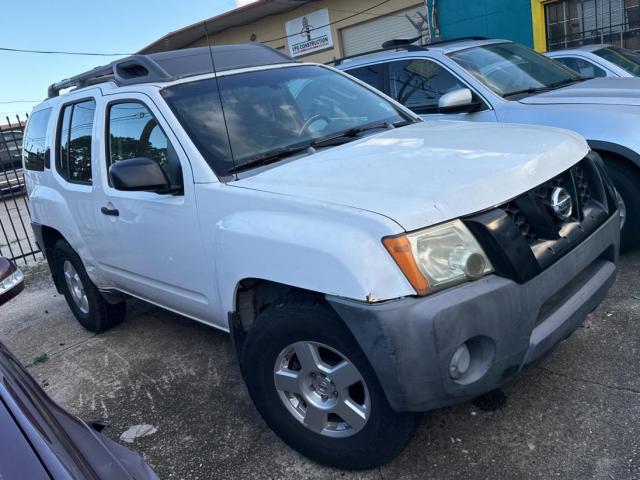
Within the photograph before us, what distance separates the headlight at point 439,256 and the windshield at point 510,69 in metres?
3.24

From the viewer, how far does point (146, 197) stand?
3.23m

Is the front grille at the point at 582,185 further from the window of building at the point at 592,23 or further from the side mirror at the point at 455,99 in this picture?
the window of building at the point at 592,23

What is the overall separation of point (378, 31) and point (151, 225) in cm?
1408

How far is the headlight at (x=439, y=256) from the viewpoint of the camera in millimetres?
2057

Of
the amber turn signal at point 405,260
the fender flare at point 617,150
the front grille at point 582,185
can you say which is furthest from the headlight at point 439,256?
the fender flare at point 617,150

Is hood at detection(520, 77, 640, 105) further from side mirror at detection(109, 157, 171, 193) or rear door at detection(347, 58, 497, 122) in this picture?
side mirror at detection(109, 157, 171, 193)

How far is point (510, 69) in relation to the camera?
5359 mm

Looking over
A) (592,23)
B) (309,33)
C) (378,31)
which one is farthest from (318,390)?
(309,33)

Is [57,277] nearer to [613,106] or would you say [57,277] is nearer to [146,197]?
[146,197]

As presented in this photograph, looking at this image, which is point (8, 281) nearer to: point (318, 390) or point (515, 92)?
point (318, 390)

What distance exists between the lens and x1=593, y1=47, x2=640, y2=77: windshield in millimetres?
7361

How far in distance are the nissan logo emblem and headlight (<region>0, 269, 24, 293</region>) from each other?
213 centimetres

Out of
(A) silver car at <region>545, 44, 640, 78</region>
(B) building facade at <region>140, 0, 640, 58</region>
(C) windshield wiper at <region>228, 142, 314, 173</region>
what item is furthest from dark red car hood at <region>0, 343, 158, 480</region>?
(B) building facade at <region>140, 0, 640, 58</region>

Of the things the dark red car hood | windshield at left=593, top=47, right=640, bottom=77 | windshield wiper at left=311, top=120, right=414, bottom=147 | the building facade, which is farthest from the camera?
the building facade
